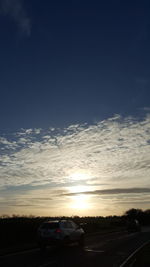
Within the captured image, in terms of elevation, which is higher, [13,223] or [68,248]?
[13,223]

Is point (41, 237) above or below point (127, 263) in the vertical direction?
above

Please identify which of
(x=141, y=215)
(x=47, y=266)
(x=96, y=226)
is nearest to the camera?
(x=47, y=266)

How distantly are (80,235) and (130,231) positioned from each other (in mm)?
22766

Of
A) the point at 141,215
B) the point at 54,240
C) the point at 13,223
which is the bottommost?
the point at 54,240

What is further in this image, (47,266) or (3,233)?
(3,233)

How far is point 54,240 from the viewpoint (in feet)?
61.8

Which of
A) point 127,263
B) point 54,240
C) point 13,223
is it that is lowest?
point 127,263

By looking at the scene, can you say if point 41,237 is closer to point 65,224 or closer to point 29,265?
point 65,224

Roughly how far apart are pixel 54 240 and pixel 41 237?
2.82ft

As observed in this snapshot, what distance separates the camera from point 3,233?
27.5 m

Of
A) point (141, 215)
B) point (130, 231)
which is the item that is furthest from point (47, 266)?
point (141, 215)

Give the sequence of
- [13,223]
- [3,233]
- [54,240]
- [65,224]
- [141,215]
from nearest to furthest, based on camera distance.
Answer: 1. [54,240]
2. [65,224]
3. [3,233]
4. [13,223]
5. [141,215]

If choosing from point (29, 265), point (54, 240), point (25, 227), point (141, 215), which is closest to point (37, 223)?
point (25, 227)

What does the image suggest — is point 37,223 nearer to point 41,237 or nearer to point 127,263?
point 41,237
